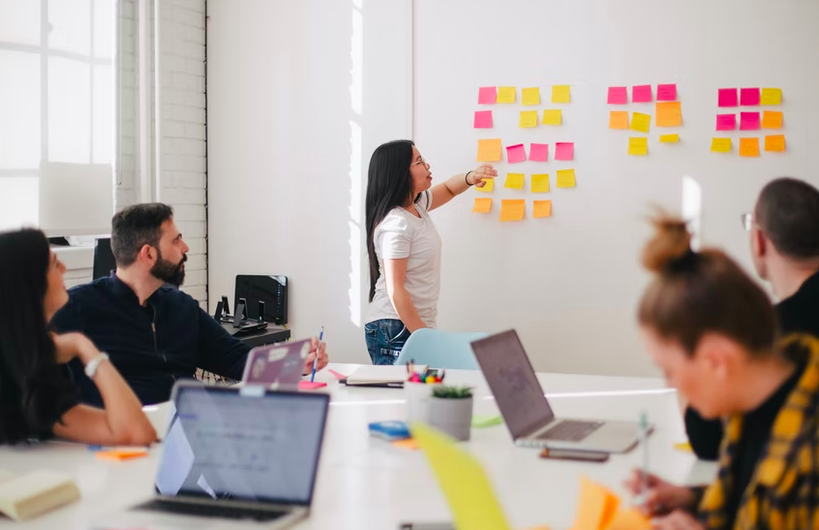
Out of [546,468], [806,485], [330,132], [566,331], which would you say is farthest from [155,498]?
[330,132]

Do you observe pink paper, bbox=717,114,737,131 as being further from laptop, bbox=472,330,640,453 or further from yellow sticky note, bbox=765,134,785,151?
laptop, bbox=472,330,640,453

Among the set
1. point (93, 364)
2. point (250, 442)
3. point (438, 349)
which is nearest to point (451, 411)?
point (250, 442)

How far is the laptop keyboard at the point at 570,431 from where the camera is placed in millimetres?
1918

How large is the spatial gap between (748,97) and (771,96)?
92mm

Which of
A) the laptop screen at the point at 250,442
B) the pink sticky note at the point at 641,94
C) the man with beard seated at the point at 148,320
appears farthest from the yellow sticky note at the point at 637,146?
the laptop screen at the point at 250,442

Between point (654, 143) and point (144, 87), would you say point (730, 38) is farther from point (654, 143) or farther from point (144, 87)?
point (144, 87)

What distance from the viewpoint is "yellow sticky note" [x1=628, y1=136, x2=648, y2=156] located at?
379 centimetres

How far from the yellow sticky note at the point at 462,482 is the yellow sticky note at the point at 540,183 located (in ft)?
9.82

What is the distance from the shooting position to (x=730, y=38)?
12.0ft

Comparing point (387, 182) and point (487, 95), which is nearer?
point (387, 182)

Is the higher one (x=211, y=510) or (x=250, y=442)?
(x=250, y=442)

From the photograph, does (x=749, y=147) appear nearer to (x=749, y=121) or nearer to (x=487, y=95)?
(x=749, y=121)

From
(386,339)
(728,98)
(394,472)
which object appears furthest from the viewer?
(728,98)

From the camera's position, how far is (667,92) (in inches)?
147
